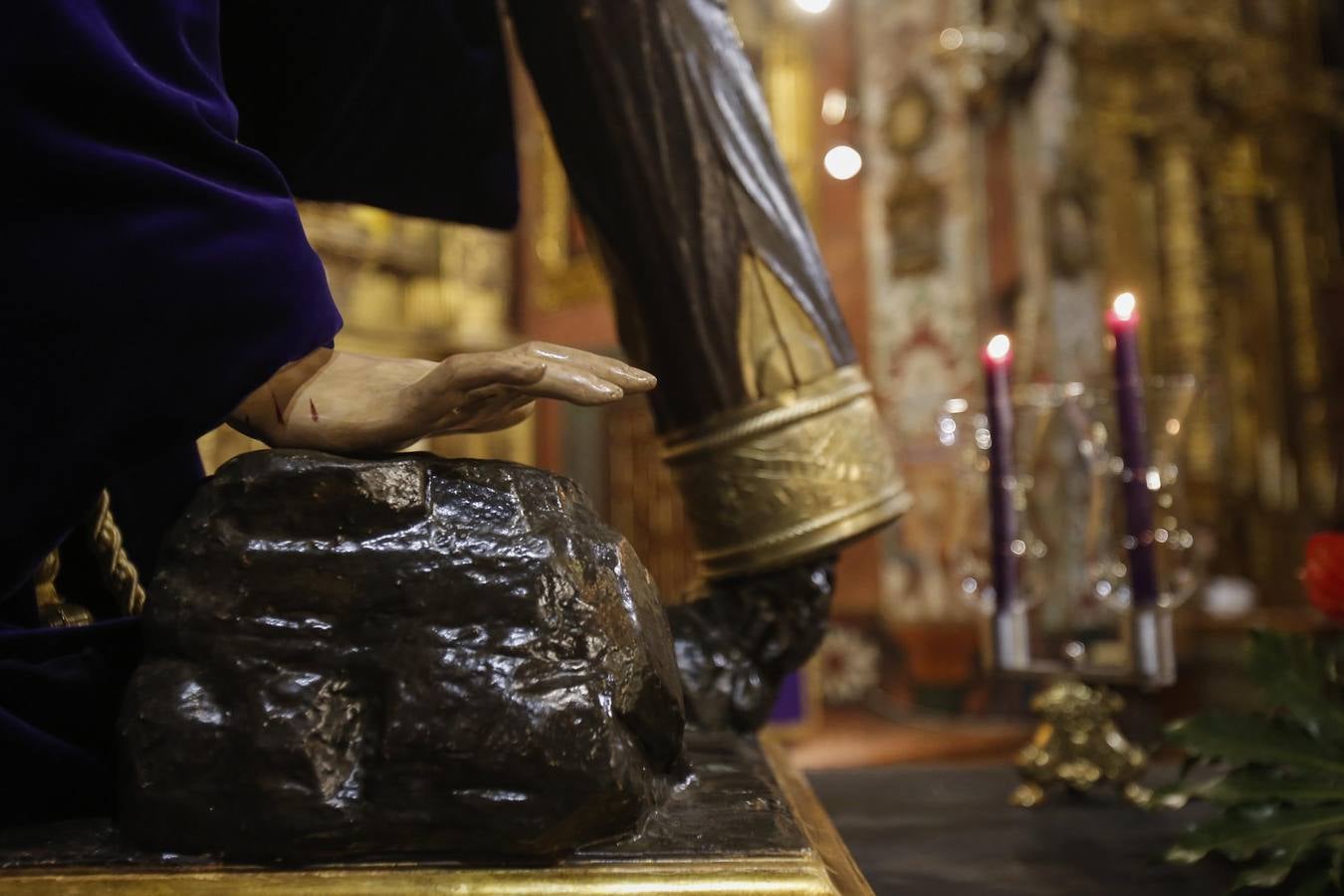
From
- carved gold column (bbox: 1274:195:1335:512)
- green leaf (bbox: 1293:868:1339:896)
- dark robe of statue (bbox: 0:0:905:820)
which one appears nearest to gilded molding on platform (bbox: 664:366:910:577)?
dark robe of statue (bbox: 0:0:905:820)

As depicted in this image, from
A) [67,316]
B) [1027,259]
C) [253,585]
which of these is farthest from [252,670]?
[1027,259]

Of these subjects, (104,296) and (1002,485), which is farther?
(1002,485)

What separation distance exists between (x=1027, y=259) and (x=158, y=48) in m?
3.45

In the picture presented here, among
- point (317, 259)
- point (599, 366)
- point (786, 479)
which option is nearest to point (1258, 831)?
point (786, 479)

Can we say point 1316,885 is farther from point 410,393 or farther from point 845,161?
point 845,161

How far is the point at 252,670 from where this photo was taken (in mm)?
437

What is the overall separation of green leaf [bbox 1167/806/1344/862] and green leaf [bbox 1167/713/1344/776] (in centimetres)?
3

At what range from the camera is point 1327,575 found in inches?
26.4

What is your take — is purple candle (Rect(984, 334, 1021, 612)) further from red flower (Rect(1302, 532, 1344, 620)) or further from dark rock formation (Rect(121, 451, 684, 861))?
dark rock formation (Rect(121, 451, 684, 861))

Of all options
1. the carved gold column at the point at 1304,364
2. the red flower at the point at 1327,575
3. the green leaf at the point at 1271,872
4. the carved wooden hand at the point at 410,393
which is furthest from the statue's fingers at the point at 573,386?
the carved gold column at the point at 1304,364

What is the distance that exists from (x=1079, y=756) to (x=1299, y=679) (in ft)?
0.65

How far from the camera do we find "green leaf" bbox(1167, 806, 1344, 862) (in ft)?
1.81

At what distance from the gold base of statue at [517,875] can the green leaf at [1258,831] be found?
23cm

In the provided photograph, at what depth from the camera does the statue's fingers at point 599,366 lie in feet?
1.52
